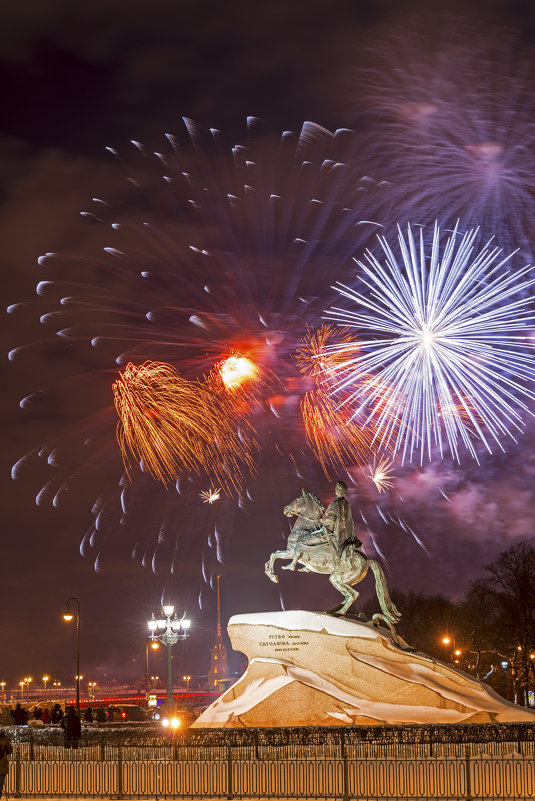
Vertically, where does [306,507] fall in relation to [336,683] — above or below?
A: above

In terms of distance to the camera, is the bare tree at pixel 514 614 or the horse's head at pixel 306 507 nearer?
the horse's head at pixel 306 507

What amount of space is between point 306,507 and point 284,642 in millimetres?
4155

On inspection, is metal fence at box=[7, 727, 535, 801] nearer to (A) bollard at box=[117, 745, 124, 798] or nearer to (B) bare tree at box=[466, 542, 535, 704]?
(A) bollard at box=[117, 745, 124, 798]

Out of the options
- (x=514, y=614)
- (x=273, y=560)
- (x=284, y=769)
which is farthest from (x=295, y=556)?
(x=514, y=614)

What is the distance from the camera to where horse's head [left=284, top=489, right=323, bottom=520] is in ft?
102

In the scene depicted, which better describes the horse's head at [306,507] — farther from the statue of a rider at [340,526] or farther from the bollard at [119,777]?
the bollard at [119,777]

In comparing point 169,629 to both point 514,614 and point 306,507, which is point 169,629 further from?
point 514,614

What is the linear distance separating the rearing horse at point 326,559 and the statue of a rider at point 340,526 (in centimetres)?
10

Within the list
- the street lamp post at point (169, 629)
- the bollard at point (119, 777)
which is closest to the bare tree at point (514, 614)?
the street lamp post at point (169, 629)

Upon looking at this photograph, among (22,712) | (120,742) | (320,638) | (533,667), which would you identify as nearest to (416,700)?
(320,638)

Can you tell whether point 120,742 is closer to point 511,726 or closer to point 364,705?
point 364,705

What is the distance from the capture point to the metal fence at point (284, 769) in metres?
18.7

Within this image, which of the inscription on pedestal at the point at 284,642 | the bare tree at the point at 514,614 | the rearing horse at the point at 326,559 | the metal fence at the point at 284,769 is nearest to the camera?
the metal fence at the point at 284,769

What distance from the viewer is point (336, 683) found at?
28.1 metres
